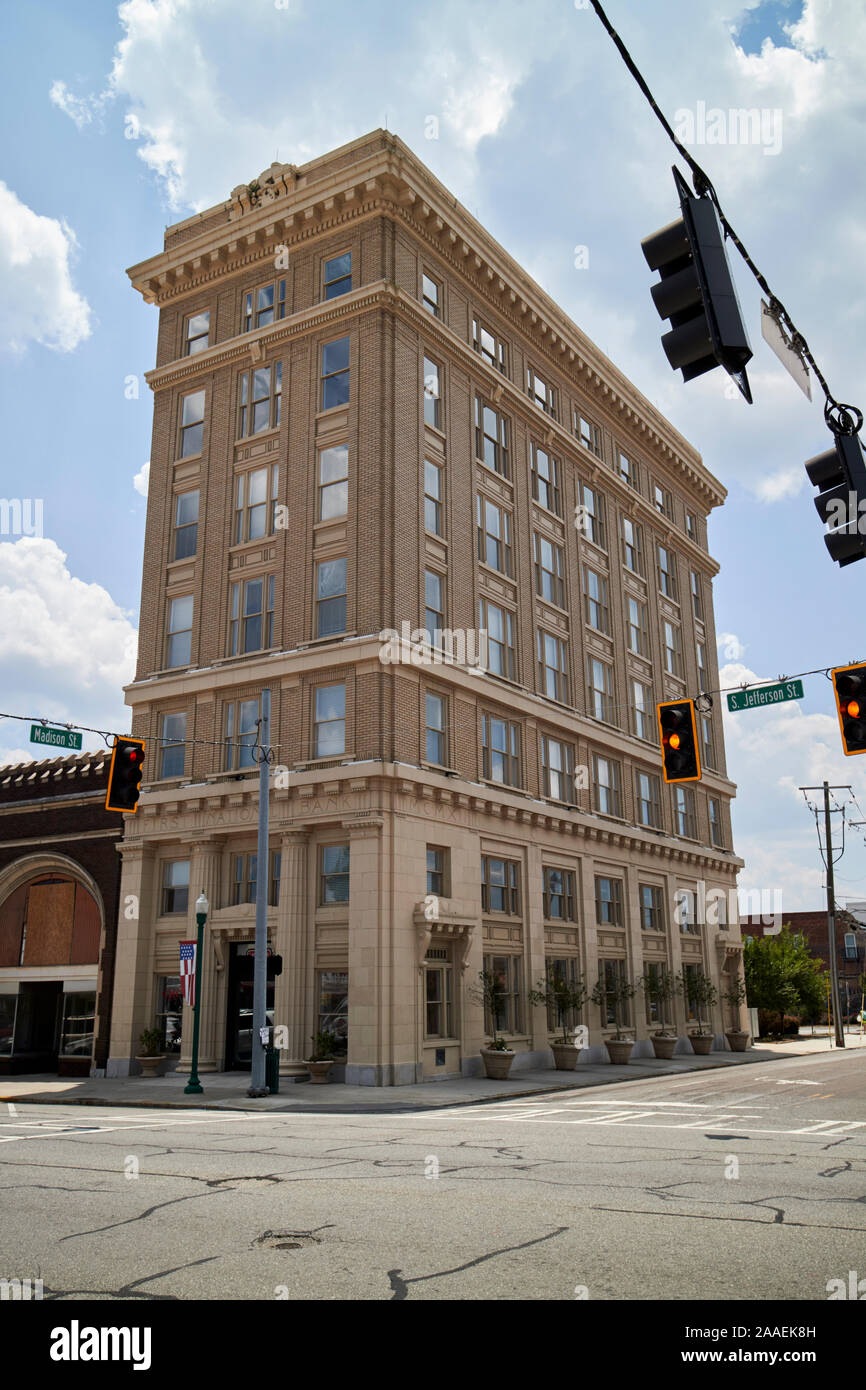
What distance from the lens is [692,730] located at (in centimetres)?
1759

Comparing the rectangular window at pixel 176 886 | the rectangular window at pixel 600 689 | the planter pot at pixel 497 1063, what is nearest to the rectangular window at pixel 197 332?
the rectangular window at pixel 176 886

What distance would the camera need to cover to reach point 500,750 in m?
34.3

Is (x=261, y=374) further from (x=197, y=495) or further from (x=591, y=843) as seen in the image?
(x=591, y=843)

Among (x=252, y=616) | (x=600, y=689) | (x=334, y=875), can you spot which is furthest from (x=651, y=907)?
(x=252, y=616)

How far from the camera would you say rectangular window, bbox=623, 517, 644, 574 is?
47344 mm

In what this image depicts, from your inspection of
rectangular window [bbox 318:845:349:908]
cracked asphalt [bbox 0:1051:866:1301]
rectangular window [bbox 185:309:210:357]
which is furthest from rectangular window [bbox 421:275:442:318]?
cracked asphalt [bbox 0:1051:866:1301]

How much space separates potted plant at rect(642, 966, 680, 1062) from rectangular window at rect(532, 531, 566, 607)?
15.1 meters

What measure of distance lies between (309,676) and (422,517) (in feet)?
19.4

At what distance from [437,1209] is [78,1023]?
26763 mm

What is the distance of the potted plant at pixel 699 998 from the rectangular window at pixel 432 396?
82.5 feet

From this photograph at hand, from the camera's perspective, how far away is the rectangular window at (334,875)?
93.6 ft

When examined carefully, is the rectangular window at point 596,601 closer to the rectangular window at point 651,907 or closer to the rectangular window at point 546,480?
the rectangular window at point 546,480

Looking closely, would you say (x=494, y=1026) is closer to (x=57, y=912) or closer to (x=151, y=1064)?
(x=151, y=1064)

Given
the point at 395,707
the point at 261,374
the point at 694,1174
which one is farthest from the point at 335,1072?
the point at 261,374
